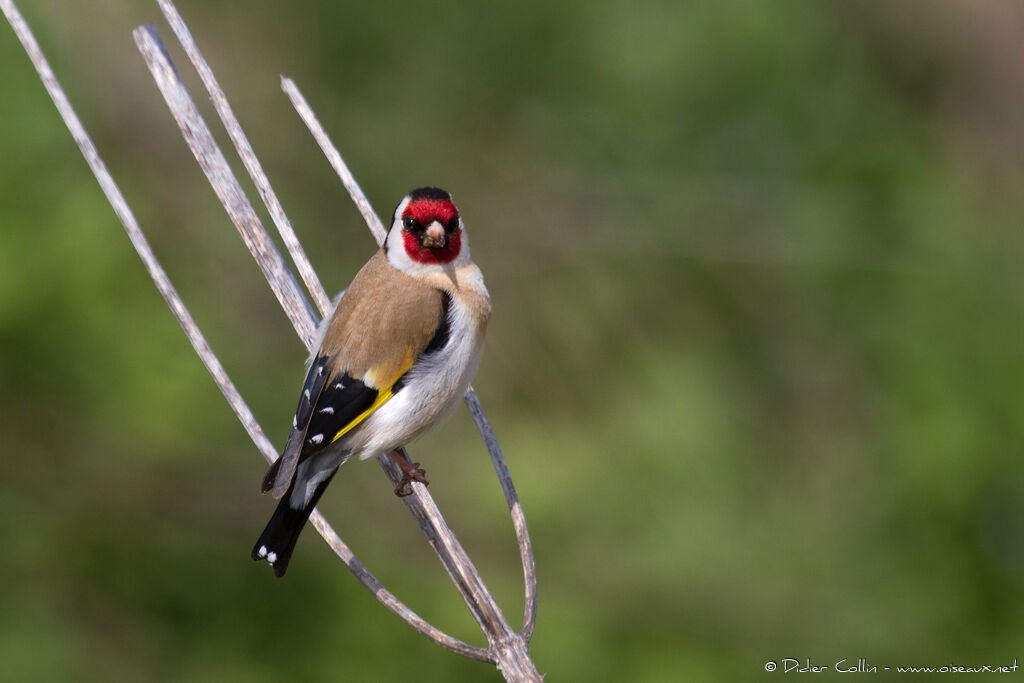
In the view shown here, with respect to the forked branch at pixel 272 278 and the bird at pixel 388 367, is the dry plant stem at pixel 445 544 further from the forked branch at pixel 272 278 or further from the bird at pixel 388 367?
the bird at pixel 388 367

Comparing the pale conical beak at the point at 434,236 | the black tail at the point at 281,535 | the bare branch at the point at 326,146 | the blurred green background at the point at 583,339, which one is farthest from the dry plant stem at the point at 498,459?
the blurred green background at the point at 583,339

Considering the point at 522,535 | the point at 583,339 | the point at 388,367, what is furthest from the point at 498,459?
the point at 583,339

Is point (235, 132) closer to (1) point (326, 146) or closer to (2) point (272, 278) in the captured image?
(1) point (326, 146)

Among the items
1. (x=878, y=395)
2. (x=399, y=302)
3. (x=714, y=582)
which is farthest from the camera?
(x=878, y=395)

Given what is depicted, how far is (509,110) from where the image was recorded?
18.9 ft

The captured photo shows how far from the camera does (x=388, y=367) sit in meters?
3.26

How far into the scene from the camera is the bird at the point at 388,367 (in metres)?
3.10

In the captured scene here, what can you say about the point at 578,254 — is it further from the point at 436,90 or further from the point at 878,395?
the point at 878,395

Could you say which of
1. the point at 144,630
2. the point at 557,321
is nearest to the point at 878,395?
the point at 557,321

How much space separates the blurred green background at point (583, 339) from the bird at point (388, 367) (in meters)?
1.79

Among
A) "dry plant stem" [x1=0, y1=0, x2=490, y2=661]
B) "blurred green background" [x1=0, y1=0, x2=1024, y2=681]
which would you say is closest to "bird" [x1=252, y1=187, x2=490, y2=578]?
"dry plant stem" [x1=0, y1=0, x2=490, y2=661]

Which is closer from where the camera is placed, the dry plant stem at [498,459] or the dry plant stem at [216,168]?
the dry plant stem at [498,459]

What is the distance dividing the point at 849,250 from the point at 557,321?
4.91 feet

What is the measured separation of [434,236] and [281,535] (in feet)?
3.19
